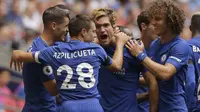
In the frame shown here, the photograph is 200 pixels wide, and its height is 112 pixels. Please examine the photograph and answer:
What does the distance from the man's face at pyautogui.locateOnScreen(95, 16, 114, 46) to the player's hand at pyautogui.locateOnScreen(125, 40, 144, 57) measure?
0.90ft

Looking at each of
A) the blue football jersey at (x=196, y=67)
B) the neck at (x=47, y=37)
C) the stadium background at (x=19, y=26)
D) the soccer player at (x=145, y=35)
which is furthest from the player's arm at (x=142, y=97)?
the stadium background at (x=19, y=26)

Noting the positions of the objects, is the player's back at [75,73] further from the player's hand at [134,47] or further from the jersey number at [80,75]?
the player's hand at [134,47]

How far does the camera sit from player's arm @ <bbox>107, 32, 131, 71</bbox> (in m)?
9.14

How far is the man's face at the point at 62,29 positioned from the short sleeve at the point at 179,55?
1316 millimetres

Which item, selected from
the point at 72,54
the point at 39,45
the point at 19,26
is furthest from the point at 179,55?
the point at 19,26

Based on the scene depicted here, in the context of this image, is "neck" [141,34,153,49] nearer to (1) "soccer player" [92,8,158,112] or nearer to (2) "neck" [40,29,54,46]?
(1) "soccer player" [92,8,158,112]

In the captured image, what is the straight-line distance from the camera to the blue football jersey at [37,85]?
30.7 ft

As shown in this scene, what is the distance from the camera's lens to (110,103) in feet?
31.5

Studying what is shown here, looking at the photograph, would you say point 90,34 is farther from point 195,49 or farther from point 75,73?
point 195,49

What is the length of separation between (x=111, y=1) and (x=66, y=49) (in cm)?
1155

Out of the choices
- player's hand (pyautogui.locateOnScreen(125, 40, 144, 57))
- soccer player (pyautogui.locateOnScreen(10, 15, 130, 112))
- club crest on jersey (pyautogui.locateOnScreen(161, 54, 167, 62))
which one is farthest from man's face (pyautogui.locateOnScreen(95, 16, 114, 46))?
club crest on jersey (pyautogui.locateOnScreen(161, 54, 167, 62))

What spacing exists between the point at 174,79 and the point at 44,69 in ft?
5.06

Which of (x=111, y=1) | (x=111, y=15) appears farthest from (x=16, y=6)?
(x=111, y=15)

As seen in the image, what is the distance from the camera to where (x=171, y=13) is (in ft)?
30.0
